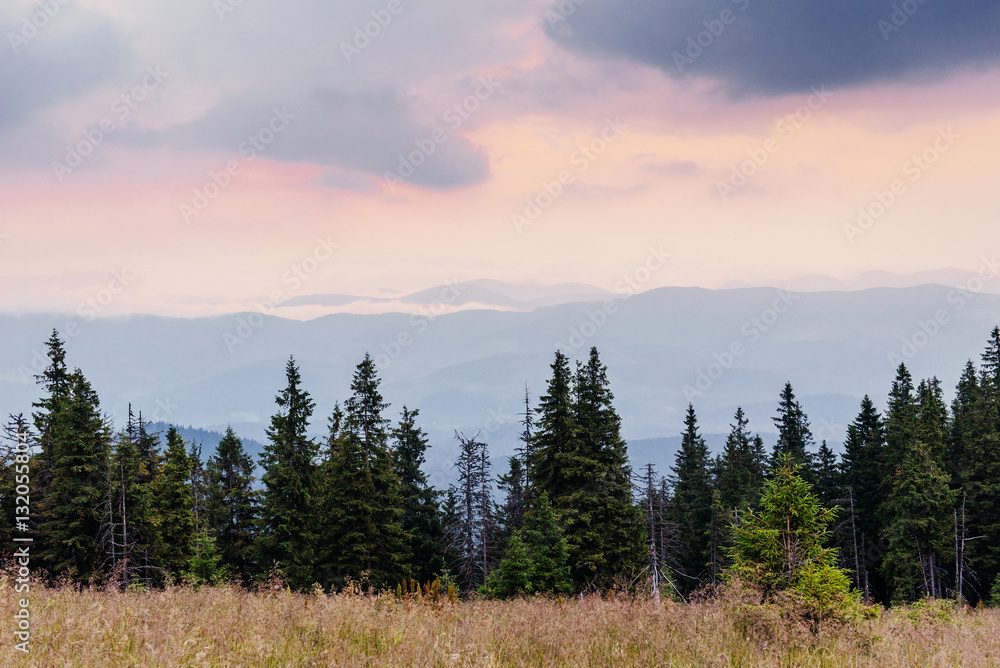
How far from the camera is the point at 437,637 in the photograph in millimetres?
8047

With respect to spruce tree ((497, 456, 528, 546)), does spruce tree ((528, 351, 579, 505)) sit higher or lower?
higher

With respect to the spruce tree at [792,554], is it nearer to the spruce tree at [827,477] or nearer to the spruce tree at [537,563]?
the spruce tree at [537,563]

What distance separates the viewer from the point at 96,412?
32531 millimetres

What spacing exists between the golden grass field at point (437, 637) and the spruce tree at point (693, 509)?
49.3m

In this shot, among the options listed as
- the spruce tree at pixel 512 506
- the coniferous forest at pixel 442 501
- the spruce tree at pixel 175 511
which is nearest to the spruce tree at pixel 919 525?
the coniferous forest at pixel 442 501

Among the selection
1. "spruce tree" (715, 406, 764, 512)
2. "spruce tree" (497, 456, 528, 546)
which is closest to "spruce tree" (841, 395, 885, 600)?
"spruce tree" (715, 406, 764, 512)

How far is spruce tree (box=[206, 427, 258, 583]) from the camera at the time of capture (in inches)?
1686

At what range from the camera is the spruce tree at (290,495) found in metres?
37.6

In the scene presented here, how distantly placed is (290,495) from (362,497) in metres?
4.45

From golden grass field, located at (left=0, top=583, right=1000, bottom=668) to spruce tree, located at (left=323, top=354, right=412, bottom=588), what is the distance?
2690cm

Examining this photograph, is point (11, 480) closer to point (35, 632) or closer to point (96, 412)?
point (96, 412)

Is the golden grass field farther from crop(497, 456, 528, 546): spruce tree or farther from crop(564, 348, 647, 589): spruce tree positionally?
crop(497, 456, 528, 546): spruce tree

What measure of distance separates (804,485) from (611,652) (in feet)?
17.5

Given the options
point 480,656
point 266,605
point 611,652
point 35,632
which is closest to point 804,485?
point 611,652
